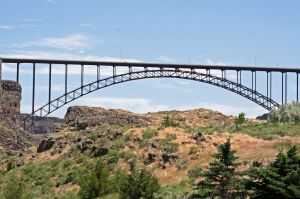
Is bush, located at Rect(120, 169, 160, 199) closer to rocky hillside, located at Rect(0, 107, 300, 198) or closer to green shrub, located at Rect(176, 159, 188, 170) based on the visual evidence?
rocky hillside, located at Rect(0, 107, 300, 198)

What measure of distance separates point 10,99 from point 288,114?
139ft

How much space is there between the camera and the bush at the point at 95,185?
160 feet

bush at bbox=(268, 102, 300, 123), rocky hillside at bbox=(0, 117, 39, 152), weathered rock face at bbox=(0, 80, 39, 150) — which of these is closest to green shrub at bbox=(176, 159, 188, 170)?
bush at bbox=(268, 102, 300, 123)

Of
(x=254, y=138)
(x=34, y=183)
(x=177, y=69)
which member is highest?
(x=177, y=69)

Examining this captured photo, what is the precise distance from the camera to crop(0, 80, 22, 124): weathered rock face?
9075 centimetres

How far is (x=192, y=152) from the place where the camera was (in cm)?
5734

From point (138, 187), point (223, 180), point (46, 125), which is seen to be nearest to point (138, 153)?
point (138, 187)

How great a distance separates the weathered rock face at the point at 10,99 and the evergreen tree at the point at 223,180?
58927 millimetres

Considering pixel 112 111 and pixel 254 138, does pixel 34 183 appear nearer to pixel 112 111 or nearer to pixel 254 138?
pixel 254 138

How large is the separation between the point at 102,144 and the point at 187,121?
47941 millimetres

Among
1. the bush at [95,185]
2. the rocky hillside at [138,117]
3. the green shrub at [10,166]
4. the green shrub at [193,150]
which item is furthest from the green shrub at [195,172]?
the rocky hillside at [138,117]

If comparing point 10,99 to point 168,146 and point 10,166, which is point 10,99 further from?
point 168,146

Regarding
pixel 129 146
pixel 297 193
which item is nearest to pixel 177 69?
pixel 129 146

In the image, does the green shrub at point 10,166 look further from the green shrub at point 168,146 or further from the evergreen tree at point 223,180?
the evergreen tree at point 223,180
